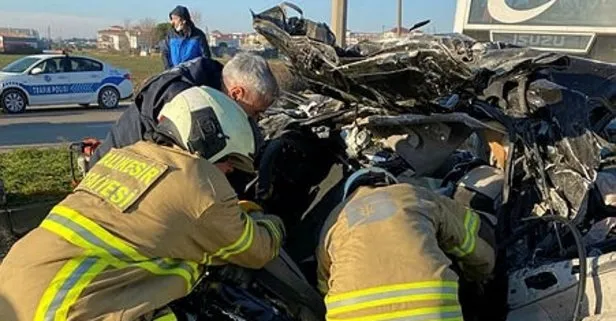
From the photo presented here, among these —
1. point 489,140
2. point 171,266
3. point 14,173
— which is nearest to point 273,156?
point 489,140

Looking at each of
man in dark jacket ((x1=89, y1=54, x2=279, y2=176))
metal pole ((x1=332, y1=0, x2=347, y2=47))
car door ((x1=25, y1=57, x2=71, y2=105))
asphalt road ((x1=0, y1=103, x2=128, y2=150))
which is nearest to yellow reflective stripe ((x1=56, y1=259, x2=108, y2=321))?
man in dark jacket ((x1=89, y1=54, x2=279, y2=176))

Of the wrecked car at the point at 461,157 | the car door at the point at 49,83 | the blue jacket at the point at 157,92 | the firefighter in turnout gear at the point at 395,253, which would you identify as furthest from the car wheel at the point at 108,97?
the firefighter in turnout gear at the point at 395,253

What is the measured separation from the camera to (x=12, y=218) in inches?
250

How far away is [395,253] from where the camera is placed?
217 centimetres

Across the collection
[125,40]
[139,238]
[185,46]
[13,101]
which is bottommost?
[125,40]

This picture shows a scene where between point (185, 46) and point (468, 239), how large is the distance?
20.5ft

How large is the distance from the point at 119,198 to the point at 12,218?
4.54 m

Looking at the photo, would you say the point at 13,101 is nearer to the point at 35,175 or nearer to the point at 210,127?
the point at 35,175

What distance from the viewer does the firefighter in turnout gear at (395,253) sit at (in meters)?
2.12

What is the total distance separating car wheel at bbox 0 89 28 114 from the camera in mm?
17719

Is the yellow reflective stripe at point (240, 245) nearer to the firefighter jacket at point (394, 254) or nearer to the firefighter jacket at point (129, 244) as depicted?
the firefighter jacket at point (129, 244)

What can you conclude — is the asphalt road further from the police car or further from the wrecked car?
the wrecked car

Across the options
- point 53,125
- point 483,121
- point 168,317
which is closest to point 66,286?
point 168,317

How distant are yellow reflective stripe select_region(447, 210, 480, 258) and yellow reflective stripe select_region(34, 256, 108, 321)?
3.69ft
